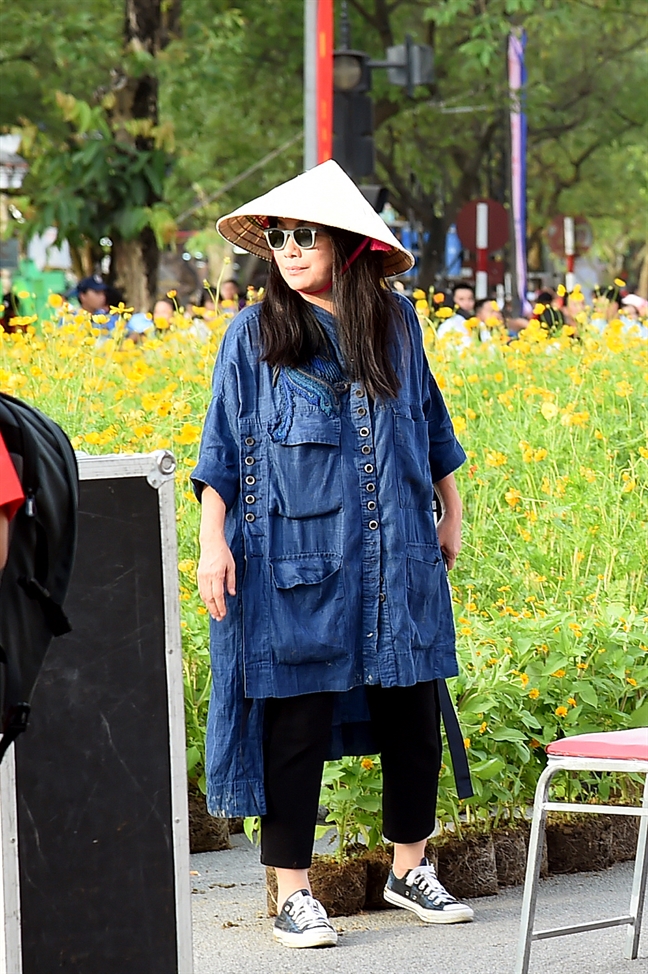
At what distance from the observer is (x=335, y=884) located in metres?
4.23

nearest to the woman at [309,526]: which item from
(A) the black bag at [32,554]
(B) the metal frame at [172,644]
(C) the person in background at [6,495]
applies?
(B) the metal frame at [172,644]

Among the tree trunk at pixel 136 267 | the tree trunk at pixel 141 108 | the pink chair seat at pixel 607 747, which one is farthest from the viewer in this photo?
the tree trunk at pixel 136 267

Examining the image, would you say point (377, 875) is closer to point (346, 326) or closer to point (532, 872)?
point (532, 872)

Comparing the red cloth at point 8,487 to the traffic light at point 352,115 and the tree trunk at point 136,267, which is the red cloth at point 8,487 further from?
the tree trunk at point 136,267

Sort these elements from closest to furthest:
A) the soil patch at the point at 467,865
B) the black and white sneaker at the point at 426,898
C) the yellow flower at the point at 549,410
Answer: the black and white sneaker at the point at 426,898 → the soil patch at the point at 467,865 → the yellow flower at the point at 549,410

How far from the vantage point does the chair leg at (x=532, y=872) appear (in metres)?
3.44

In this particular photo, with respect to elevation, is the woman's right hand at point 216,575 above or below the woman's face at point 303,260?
below

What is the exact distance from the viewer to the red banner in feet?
35.7

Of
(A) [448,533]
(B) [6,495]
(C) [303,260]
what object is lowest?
(A) [448,533]

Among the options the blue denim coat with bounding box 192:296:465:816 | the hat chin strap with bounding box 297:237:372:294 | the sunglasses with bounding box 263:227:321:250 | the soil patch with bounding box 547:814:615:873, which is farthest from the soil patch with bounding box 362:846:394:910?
the sunglasses with bounding box 263:227:321:250

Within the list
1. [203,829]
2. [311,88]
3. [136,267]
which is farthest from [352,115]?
[203,829]

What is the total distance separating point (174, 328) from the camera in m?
8.55

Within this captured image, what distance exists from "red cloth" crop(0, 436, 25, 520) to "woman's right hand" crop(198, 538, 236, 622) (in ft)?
5.31

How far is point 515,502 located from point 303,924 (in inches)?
107
